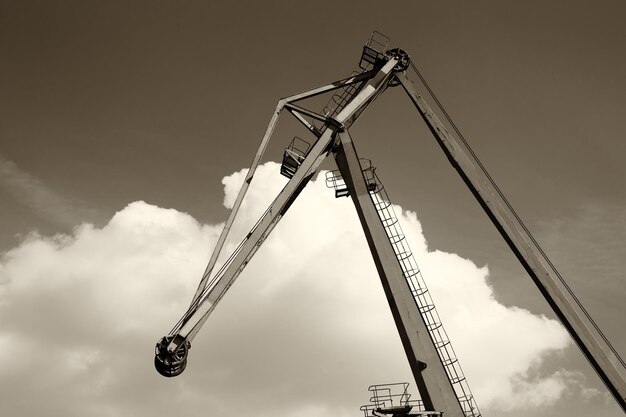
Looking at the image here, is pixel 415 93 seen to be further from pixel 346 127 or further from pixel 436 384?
pixel 436 384

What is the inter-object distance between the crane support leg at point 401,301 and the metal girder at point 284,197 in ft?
1.63

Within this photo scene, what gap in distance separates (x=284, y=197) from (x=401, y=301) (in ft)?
11.0

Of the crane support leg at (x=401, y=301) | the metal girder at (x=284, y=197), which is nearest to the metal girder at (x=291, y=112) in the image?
the metal girder at (x=284, y=197)

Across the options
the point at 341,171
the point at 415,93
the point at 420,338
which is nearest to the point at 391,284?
the point at 420,338

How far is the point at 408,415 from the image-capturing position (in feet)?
25.2

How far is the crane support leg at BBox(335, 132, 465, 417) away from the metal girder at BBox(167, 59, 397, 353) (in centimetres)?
50

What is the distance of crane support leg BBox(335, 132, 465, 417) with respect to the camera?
8242mm

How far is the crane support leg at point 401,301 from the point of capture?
8.24 meters

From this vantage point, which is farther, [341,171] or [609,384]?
[341,171]

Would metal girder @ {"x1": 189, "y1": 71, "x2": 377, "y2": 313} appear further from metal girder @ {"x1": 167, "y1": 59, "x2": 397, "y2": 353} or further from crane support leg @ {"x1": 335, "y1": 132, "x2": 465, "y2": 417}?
crane support leg @ {"x1": 335, "y1": 132, "x2": 465, "y2": 417}

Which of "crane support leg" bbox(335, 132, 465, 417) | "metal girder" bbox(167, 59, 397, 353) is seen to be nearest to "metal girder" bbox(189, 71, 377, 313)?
"metal girder" bbox(167, 59, 397, 353)

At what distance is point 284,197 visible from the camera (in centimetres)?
1022

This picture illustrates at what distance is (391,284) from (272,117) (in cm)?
505

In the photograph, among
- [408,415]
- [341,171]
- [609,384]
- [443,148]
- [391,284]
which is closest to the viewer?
[609,384]
